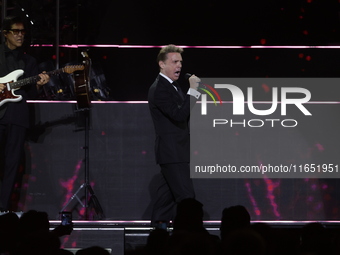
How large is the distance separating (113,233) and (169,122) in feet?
3.51

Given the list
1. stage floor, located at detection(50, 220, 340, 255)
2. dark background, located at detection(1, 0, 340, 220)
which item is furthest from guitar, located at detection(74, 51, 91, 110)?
stage floor, located at detection(50, 220, 340, 255)

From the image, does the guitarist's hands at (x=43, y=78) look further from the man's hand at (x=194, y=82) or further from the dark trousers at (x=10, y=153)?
the man's hand at (x=194, y=82)

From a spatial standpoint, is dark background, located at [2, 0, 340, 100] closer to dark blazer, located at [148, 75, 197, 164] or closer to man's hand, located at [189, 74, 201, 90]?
dark blazer, located at [148, 75, 197, 164]

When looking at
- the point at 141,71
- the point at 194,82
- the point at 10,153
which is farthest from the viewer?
the point at 141,71

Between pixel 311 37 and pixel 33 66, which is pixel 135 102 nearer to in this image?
pixel 33 66

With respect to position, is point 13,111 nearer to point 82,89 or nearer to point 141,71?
point 82,89

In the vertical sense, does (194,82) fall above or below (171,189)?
above

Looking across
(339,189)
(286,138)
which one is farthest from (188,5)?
(339,189)

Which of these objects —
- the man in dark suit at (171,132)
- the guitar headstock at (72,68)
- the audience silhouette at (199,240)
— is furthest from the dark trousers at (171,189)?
the audience silhouette at (199,240)

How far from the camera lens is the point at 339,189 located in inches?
309

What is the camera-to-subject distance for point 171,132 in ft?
21.4

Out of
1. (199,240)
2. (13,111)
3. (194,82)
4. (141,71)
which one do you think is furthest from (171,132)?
(199,240)

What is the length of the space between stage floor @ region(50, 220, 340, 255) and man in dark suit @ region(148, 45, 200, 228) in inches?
12.3

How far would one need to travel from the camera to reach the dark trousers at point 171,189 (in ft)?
21.0
